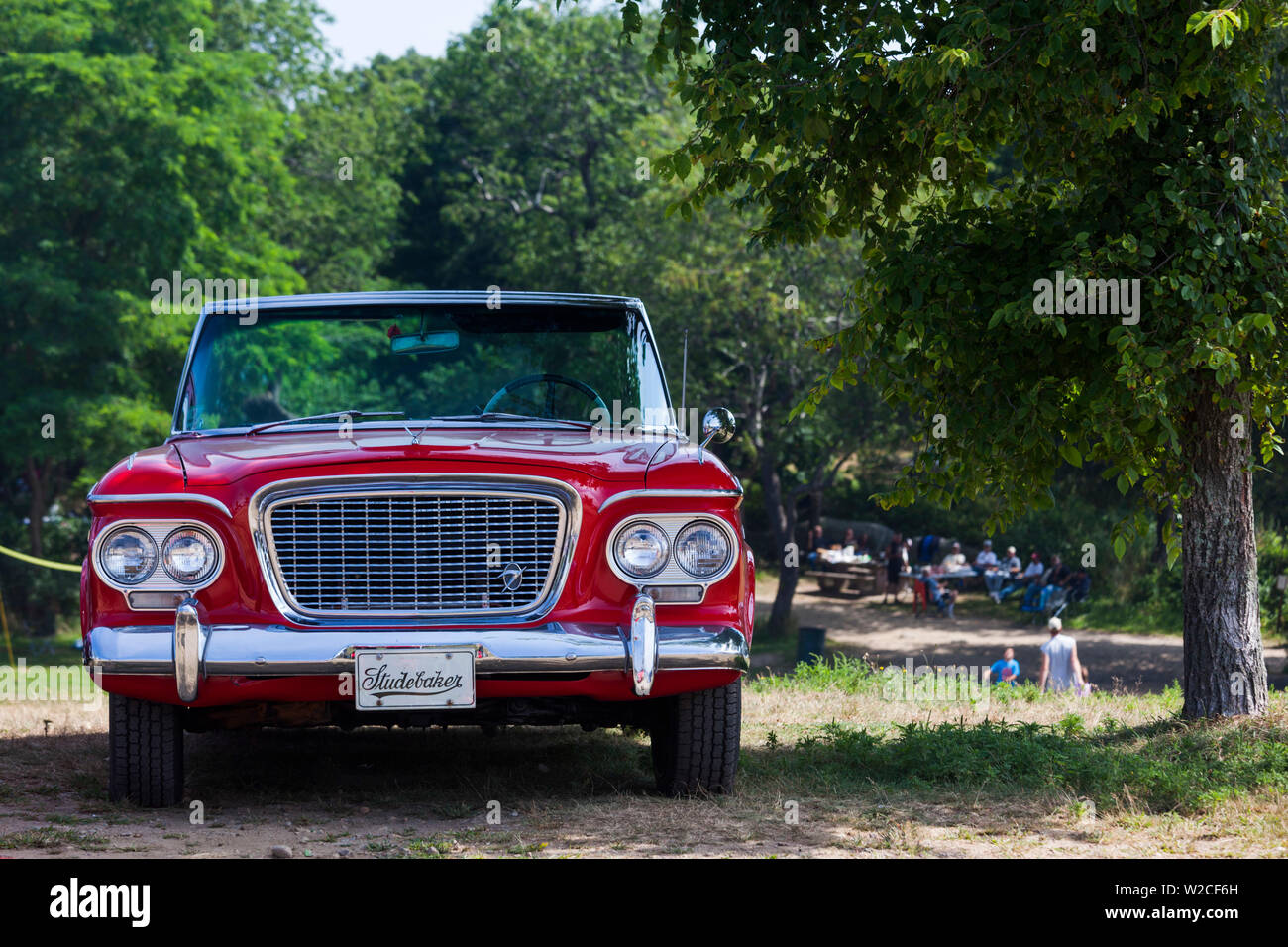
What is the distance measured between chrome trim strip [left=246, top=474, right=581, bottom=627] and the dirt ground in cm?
78

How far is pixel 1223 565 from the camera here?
309 inches

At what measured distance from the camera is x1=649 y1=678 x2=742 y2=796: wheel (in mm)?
5770

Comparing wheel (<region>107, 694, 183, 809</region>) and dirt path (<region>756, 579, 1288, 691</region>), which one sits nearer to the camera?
wheel (<region>107, 694, 183, 809</region>)

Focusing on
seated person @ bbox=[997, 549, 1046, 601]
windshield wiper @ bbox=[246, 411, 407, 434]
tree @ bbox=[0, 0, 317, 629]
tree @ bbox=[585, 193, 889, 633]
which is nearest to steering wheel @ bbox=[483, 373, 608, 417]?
windshield wiper @ bbox=[246, 411, 407, 434]

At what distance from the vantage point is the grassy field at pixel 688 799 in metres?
5.15

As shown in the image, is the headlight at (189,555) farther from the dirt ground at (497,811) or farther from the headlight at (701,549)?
the headlight at (701,549)

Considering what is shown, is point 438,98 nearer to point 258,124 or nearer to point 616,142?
point 616,142

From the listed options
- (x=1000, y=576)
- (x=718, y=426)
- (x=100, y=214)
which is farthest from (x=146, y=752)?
(x=1000, y=576)

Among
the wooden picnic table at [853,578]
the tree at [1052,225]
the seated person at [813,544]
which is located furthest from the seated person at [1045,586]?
the tree at [1052,225]

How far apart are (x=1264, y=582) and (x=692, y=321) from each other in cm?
1175

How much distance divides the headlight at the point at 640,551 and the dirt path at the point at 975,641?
1419cm

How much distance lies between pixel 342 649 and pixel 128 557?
913 mm

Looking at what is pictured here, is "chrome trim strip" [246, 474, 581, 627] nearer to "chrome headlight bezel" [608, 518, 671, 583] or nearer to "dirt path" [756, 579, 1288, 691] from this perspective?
"chrome headlight bezel" [608, 518, 671, 583]

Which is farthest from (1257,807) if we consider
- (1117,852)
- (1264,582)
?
(1264,582)
